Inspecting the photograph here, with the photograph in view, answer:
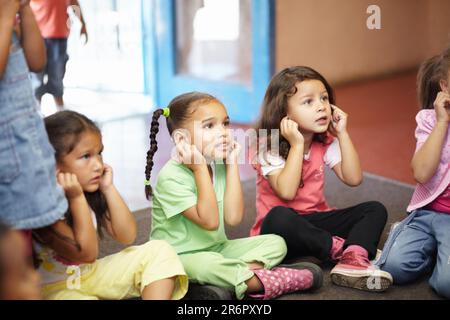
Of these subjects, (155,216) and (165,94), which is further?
(165,94)

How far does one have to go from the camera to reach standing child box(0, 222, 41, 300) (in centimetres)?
108

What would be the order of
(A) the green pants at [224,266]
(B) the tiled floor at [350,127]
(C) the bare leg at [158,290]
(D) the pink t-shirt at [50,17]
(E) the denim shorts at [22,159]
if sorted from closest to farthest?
1. (E) the denim shorts at [22,159]
2. (C) the bare leg at [158,290]
3. (A) the green pants at [224,266]
4. (B) the tiled floor at [350,127]
5. (D) the pink t-shirt at [50,17]

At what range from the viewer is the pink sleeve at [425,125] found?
199 cm

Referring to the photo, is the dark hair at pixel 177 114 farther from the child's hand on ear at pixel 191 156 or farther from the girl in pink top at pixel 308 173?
the girl in pink top at pixel 308 173

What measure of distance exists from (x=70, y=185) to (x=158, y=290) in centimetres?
30

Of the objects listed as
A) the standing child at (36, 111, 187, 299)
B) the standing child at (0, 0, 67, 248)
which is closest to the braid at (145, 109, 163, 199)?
the standing child at (36, 111, 187, 299)

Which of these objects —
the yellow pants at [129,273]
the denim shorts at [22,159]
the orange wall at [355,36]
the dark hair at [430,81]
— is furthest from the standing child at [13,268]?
the orange wall at [355,36]

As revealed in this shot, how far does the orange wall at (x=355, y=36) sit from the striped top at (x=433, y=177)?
1.66 m

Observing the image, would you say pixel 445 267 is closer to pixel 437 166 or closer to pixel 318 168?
pixel 437 166

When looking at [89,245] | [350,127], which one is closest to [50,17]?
[350,127]

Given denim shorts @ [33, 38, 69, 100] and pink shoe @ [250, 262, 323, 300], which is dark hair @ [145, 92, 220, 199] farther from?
denim shorts @ [33, 38, 69, 100]

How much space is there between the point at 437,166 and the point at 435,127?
10 cm

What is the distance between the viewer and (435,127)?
1.92m

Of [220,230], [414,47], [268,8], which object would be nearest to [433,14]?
[414,47]
